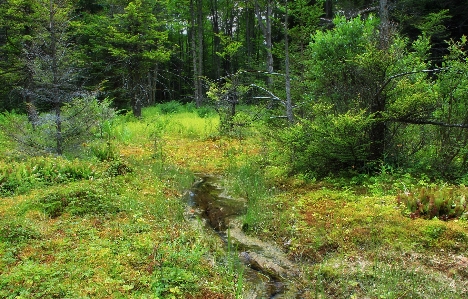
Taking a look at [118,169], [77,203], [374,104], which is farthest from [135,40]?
[374,104]

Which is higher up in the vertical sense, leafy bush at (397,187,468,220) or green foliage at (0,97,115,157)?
green foliage at (0,97,115,157)

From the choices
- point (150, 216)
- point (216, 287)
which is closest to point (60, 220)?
point (150, 216)

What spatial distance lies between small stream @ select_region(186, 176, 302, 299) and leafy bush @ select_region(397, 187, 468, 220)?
2349mm

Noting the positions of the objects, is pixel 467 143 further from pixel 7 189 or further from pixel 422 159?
pixel 7 189

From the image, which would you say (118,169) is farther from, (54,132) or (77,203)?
(54,132)

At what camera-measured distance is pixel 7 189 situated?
7340 mm

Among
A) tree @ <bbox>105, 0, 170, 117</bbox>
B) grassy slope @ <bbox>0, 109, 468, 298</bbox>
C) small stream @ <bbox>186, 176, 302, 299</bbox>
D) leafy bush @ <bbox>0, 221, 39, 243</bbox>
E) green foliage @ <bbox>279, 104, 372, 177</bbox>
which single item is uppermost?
tree @ <bbox>105, 0, 170, 117</bbox>

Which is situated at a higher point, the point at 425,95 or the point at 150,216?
the point at 425,95

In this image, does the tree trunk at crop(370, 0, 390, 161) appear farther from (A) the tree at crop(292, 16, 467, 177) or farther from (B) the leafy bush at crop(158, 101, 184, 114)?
(B) the leafy bush at crop(158, 101, 184, 114)

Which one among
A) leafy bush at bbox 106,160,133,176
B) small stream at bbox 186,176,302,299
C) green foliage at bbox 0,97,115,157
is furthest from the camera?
green foliage at bbox 0,97,115,157

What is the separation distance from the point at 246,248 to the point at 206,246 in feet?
2.42

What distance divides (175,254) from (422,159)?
577cm

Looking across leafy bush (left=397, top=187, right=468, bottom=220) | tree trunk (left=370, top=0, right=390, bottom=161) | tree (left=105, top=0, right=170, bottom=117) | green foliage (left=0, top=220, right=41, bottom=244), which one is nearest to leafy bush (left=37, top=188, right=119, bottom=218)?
green foliage (left=0, top=220, right=41, bottom=244)

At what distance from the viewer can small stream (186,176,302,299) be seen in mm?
4668
